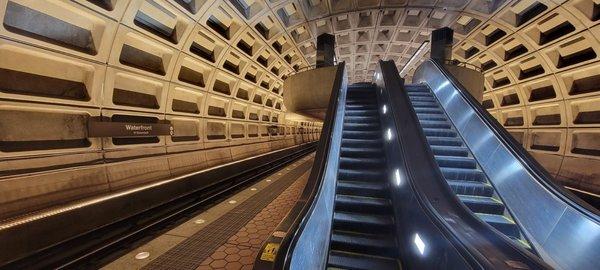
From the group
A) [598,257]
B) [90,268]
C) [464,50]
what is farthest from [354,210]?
[464,50]

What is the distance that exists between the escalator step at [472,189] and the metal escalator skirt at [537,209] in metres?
0.14

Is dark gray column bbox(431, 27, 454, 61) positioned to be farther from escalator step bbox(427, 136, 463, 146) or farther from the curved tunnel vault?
escalator step bbox(427, 136, 463, 146)

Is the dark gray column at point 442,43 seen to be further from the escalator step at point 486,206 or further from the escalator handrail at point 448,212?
the escalator step at point 486,206

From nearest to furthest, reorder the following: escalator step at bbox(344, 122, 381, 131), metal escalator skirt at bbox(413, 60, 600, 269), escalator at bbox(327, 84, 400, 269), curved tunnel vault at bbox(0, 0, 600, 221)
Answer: metal escalator skirt at bbox(413, 60, 600, 269) < escalator at bbox(327, 84, 400, 269) < curved tunnel vault at bbox(0, 0, 600, 221) < escalator step at bbox(344, 122, 381, 131)

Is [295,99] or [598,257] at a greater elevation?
[295,99]

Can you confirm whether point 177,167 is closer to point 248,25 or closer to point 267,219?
point 267,219

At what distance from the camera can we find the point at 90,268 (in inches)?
127

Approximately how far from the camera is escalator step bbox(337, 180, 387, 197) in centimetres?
397

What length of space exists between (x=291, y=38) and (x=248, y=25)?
3.00 metres

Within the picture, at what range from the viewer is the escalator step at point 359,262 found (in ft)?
9.50

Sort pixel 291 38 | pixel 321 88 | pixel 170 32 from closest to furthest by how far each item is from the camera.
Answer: pixel 170 32, pixel 321 88, pixel 291 38

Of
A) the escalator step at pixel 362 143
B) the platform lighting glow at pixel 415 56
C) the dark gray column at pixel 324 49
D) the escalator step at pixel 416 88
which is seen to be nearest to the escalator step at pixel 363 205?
the escalator step at pixel 362 143

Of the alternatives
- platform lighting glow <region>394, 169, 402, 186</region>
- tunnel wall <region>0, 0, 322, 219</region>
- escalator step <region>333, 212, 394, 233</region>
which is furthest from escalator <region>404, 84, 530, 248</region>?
tunnel wall <region>0, 0, 322, 219</region>

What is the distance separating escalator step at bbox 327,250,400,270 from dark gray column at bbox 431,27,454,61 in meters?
9.90
